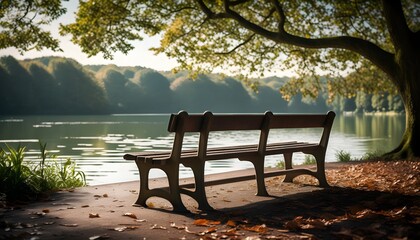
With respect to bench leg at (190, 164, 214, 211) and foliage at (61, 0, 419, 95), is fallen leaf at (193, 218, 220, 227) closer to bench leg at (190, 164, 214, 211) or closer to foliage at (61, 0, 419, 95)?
bench leg at (190, 164, 214, 211)

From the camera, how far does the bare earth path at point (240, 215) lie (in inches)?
202

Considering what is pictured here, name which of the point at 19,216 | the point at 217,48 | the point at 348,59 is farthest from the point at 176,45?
the point at 19,216

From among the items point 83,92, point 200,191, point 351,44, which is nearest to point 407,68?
point 351,44

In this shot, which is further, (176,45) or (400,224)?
(176,45)

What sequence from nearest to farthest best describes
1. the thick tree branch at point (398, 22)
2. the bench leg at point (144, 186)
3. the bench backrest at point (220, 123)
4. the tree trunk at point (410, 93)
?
the bench backrest at point (220, 123), the bench leg at point (144, 186), the tree trunk at point (410, 93), the thick tree branch at point (398, 22)

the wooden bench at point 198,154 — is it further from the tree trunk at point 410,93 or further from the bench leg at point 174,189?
the tree trunk at point 410,93

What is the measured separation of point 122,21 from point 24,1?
3.01 metres

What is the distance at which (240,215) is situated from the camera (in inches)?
244

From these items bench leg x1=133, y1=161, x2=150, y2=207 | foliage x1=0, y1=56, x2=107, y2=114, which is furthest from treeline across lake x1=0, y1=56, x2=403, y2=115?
bench leg x1=133, y1=161, x2=150, y2=207

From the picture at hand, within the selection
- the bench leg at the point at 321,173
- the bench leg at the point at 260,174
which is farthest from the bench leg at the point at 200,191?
the bench leg at the point at 321,173

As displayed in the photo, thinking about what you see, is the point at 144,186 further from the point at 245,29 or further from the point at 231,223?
the point at 245,29

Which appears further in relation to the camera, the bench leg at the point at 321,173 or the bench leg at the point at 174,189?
the bench leg at the point at 321,173

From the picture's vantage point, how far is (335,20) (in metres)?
18.8

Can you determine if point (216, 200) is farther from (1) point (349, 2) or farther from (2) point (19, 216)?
(1) point (349, 2)
